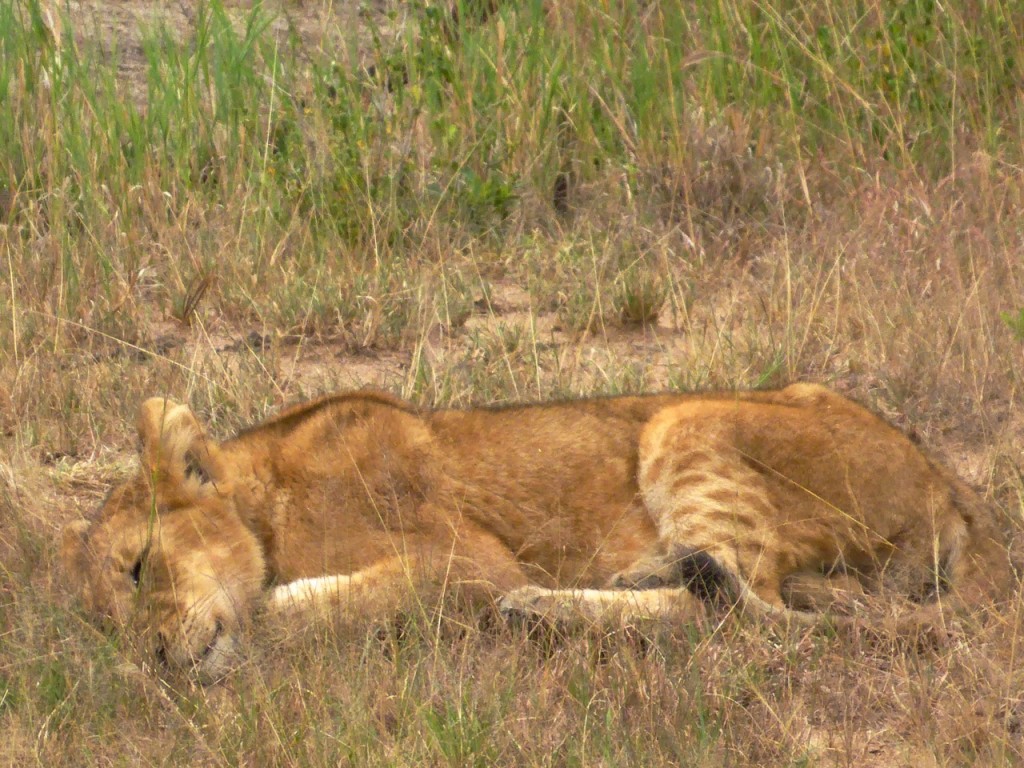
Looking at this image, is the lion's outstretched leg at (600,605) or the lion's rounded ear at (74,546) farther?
the lion's rounded ear at (74,546)

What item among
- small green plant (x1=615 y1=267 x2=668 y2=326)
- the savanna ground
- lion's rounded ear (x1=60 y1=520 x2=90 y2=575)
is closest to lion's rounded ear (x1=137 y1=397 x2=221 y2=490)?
lion's rounded ear (x1=60 y1=520 x2=90 y2=575)

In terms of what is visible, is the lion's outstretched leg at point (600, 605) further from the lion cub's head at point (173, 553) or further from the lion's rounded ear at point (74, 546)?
the lion's rounded ear at point (74, 546)

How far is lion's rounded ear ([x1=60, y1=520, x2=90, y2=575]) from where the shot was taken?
13.1ft

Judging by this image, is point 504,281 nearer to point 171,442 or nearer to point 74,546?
point 171,442

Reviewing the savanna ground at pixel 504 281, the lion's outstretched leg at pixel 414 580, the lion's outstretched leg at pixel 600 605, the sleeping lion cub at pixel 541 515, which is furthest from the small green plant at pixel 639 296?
the lion's outstretched leg at pixel 600 605

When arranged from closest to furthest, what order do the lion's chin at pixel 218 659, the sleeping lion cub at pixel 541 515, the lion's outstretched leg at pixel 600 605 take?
the lion's chin at pixel 218 659
the lion's outstretched leg at pixel 600 605
the sleeping lion cub at pixel 541 515

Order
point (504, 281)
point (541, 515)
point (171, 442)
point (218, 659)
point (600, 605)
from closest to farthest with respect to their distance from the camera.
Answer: point (218, 659) → point (600, 605) → point (171, 442) → point (541, 515) → point (504, 281)

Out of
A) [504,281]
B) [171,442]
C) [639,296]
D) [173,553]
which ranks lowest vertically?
[504,281]

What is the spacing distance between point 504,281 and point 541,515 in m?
2.60

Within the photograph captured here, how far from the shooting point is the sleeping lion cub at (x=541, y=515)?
13.1 ft

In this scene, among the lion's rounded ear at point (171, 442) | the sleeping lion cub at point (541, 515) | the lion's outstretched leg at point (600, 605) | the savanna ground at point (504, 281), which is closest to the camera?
the savanna ground at point (504, 281)

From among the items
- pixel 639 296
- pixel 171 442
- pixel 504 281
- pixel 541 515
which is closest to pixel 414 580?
pixel 541 515

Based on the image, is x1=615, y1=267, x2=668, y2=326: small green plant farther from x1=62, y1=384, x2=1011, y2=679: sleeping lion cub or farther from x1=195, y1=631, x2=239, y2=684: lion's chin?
x1=195, y1=631, x2=239, y2=684: lion's chin

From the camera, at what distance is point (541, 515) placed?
4.36 meters
